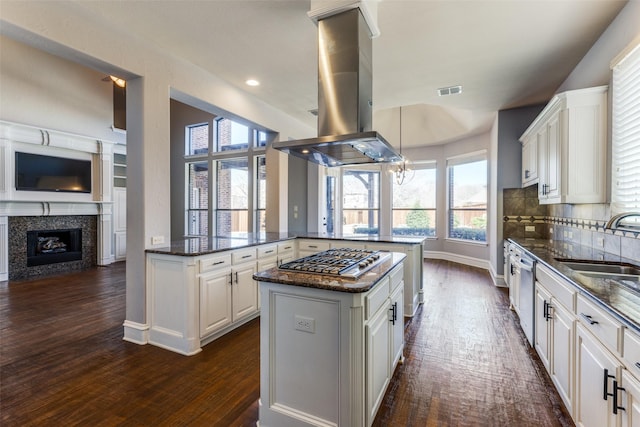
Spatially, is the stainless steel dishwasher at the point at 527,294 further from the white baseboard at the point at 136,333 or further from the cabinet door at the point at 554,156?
the white baseboard at the point at 136,333

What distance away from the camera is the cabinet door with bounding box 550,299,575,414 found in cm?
179

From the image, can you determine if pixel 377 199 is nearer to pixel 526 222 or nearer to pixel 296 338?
pixel 526 222

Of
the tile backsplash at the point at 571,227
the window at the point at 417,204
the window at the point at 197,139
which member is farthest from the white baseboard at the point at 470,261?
the window at the point at 197,139

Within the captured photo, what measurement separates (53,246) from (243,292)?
5242 millimetres

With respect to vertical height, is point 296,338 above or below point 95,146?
below

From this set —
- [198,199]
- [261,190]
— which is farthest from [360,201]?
[198,199]

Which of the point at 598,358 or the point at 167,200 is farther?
the point at 167,200

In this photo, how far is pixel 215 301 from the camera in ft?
9.59

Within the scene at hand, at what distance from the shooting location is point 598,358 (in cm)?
144

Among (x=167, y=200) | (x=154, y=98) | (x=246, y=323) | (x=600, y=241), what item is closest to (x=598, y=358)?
(x=600, y=241)

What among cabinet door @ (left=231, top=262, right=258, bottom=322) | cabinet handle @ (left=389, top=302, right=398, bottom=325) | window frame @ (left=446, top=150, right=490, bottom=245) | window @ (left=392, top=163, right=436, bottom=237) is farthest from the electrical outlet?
window @ (left=392, top=163, right=436, bottom=237)

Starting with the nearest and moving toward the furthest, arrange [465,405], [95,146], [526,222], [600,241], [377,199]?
[465,405], [600,241], [526,222], [95,146], [377,199]

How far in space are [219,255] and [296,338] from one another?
1.56 meters

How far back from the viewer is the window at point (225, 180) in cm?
618
